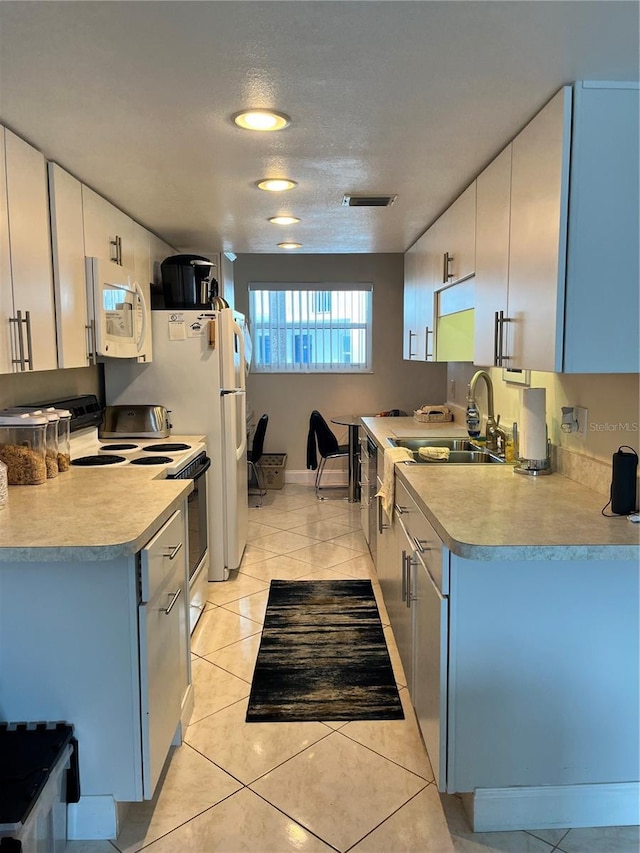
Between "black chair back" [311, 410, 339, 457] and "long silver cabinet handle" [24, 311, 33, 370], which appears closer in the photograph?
"long silver cabinet handle" [24, 311, 33, 370]

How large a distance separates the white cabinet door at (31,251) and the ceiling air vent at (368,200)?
136 centimetres

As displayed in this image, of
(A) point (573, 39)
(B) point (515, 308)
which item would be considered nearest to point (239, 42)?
(A) point (573, 39)

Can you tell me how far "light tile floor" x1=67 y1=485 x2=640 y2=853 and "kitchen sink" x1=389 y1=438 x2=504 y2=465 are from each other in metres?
0.97

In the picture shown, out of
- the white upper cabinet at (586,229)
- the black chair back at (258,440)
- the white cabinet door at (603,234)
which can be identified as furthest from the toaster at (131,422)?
the white cabinet door at (603,234)

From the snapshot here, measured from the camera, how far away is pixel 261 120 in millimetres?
1861

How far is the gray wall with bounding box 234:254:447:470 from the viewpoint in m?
6.04

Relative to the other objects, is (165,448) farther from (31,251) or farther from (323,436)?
(323,436)

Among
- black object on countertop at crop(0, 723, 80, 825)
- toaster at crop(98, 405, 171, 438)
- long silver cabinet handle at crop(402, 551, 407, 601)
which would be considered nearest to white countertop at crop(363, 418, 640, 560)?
long silver cabinet handle at crop(402, 551, 407, 601)

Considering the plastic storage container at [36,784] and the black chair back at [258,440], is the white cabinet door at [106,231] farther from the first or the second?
the black chair back at [258,440]

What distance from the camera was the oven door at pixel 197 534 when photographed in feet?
9.71

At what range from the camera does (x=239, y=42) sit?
1.40 metres

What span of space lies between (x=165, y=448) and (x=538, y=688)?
2130mm

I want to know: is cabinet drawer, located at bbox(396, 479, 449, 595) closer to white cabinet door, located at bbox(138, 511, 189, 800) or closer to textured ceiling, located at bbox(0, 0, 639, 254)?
white cabinet door, located at bbox(138, 511, 189, 800)

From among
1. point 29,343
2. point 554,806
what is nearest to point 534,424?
point 554,806
